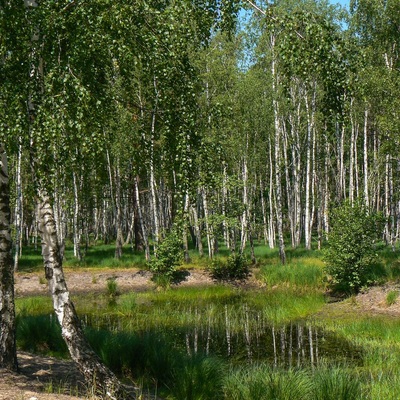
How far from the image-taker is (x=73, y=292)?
901 inches

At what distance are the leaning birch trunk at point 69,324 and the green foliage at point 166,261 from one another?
618 inches

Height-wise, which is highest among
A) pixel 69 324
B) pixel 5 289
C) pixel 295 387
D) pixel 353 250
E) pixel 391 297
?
pixel 5 289

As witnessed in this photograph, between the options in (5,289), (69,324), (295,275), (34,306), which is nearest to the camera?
(69,324)

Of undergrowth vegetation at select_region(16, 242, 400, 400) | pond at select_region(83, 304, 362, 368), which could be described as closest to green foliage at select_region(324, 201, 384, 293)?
undergrowth vegetation at select_region(16, 242, 400, 400)

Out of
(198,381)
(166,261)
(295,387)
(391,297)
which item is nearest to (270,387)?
(295,387)

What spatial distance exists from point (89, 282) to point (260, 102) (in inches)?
606

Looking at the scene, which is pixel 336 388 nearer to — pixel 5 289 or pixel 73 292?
pixel 5 289

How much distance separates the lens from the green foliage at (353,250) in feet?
60.2

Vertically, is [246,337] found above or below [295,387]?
below

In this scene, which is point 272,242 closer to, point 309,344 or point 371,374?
point 309,344

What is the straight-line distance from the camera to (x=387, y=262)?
20906 millimetres

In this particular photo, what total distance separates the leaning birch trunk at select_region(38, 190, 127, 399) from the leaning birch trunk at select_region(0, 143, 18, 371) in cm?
106

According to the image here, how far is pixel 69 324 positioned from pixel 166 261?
16200mm

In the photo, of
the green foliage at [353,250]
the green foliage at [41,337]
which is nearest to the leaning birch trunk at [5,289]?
the green foliage at [41,337]
